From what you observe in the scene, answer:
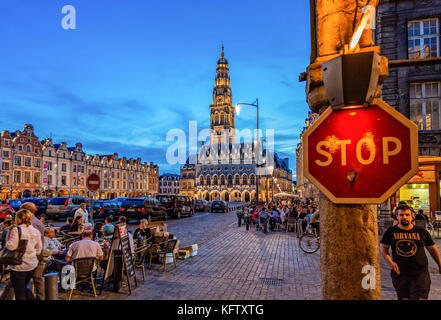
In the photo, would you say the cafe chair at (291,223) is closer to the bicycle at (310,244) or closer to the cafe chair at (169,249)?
the bicycle at (310,244)

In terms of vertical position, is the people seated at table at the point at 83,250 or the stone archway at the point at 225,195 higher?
the people seated at table at the point at 83,250

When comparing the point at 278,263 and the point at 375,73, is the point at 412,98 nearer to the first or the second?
the point at 278,263

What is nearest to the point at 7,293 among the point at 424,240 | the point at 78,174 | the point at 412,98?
the point at 424,240

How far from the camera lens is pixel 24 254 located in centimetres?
461

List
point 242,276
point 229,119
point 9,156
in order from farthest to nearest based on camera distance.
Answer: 1. point 229,119
2. point 9,156
3. point 242,276

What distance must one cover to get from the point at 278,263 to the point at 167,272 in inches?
142

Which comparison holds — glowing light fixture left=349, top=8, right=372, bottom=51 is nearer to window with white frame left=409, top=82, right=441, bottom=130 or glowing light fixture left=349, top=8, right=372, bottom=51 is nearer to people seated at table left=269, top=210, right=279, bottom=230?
window with white frame left=409, top=82, right=441, bottom=130

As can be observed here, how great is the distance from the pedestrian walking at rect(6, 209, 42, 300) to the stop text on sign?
4.83 metres

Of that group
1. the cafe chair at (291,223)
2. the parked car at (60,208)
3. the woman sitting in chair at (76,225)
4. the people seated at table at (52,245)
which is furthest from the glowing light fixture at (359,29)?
the parked car at (60,208)

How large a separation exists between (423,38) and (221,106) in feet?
335

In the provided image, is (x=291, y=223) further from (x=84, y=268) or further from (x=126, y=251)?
(x=84, y=268)

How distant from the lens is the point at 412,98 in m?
15.4

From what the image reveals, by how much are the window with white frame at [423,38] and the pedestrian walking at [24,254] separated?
18.1 meters

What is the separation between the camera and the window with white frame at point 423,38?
15251 millimetres
